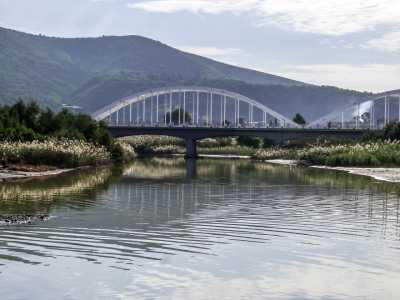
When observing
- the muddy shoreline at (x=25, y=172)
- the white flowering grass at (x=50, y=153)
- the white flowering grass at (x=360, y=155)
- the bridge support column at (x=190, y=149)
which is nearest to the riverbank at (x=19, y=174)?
Answer: the muddy shoreline at (x=25, y=172)

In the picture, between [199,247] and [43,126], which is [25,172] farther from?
[199,247]

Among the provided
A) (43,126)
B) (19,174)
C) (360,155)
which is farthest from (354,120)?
(19,174)

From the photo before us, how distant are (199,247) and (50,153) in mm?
41665

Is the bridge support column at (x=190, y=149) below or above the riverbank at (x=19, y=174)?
above

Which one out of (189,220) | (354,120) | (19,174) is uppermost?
(354,120)

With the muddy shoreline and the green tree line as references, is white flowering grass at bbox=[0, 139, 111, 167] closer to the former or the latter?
the muddy shoreline

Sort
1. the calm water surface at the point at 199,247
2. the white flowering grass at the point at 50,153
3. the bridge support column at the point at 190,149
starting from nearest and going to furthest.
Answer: the calm water surface at the point at 199,247 → the white flowering grass at the point at 50,153 → the bridge support column at the point at 190,149

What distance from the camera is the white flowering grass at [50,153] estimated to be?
57.5 m

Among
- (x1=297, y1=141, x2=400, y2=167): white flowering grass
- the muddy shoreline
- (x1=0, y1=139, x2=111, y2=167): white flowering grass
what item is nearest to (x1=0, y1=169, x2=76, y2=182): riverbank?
the muddy shoreline

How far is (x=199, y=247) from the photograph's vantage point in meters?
21.7

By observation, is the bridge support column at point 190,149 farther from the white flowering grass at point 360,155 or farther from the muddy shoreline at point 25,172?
the muddy shoreline at point 25,172

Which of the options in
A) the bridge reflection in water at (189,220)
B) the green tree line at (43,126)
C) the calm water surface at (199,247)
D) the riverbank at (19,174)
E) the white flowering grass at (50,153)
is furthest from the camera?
the green tree line at (43,126)

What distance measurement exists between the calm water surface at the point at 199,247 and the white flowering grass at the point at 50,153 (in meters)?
19.8

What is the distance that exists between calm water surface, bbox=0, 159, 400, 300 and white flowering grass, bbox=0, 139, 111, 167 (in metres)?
19.8
